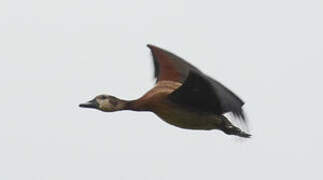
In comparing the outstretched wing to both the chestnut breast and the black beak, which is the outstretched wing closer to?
the chestnut breast

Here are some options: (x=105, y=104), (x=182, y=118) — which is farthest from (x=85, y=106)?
(x=182, y=118)

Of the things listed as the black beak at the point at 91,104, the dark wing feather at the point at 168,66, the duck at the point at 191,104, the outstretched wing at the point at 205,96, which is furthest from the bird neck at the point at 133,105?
the dark wing feather at the point at 168,66

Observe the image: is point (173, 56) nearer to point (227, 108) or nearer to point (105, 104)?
point (105, 104)

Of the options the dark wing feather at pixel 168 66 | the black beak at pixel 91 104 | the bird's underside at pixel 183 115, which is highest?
the dark wing feather at pixel 168 66

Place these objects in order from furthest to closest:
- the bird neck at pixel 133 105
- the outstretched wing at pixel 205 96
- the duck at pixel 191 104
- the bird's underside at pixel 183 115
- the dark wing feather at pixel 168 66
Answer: the dark wing feather at pixel 168 66 < the bird neck at pixel 133 105 < the bird's underside at pixel 183 115 < the duck at pixel 191 104 < the outstretched wing at pixel 205 96

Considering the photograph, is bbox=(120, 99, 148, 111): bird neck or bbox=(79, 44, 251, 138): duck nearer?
bbox=(79, 44, 251, 138): duck

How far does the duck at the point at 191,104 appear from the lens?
17.6 meters

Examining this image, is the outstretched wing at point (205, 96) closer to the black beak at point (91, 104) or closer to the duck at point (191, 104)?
the duck at point (191, 104)

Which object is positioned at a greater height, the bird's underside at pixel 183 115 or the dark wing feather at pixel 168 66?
the dark wing feather at pixel 168 66

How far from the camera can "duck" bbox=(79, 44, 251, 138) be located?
17.6 meters

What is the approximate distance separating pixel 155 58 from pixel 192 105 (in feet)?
8.90

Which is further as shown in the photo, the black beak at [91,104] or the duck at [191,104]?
the black beak at [91,104]

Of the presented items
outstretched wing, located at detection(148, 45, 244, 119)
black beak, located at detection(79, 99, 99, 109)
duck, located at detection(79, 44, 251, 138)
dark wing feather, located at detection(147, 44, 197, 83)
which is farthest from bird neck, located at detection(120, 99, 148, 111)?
dark wing feather, located at detection(147, 44, 197, 83)

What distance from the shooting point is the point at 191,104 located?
60.3 ft
